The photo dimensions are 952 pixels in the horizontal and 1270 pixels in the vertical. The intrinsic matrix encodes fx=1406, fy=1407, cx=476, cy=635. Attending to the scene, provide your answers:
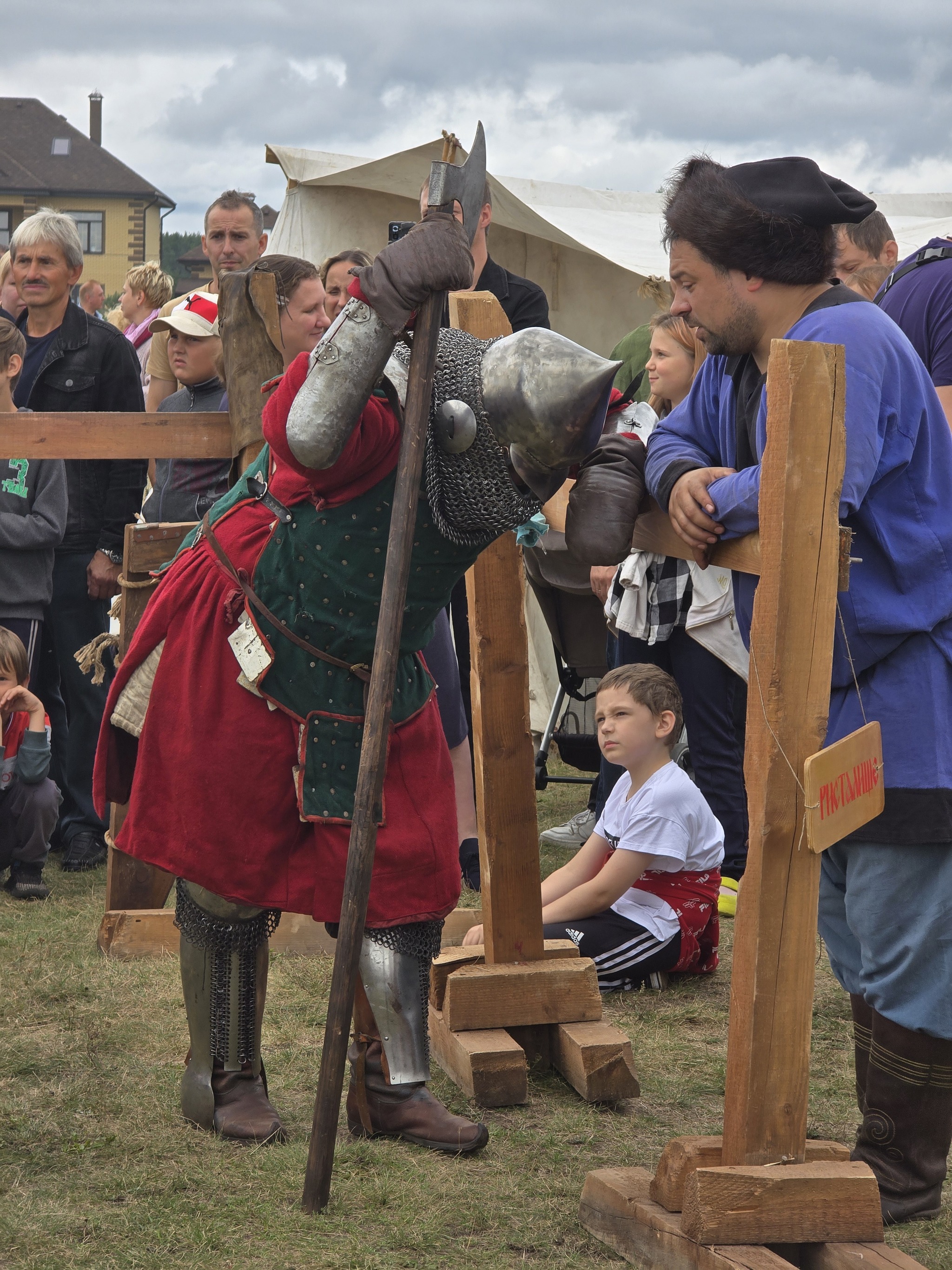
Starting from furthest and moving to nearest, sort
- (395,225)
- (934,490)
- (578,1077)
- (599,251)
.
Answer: (599,251) < (578,1077) < (395,225) < (934,490)

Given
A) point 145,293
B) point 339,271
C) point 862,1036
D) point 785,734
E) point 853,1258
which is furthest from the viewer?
point 145,293

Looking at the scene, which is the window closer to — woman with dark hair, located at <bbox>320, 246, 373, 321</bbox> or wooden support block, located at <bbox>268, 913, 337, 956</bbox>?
woman with dark hair, located at <bbox>320, 246, 373, 321</bbox>

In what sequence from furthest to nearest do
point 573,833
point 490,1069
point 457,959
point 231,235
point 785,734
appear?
point 231,235
point 573,833
point 457,959
point 490,1069
point 785,734

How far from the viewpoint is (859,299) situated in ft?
7.09

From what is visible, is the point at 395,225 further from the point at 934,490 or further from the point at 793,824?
the point at 793,824

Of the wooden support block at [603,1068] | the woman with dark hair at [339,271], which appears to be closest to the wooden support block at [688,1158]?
the wooden support block at [603,1068]

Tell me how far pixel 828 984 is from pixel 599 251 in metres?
4.16

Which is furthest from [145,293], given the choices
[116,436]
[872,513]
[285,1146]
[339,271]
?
[872,513]

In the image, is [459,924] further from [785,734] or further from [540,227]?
[540,227]

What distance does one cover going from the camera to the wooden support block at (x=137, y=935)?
157 inches

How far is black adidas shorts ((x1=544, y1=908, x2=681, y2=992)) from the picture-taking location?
3760mm

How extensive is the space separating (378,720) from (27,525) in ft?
9.48

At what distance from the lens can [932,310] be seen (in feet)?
10.5

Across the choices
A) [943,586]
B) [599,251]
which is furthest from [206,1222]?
[599,251]
